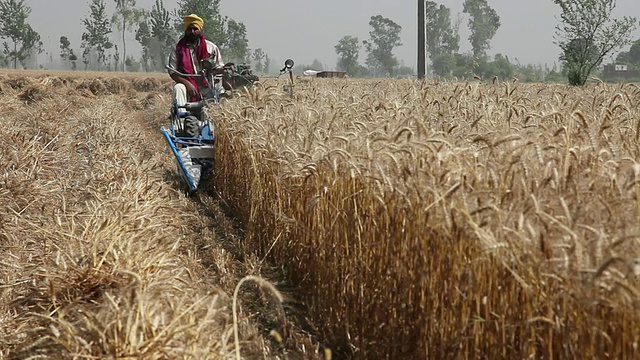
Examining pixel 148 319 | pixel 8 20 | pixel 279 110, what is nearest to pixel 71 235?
pixel 148 319

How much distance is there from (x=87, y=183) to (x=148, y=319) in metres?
3.68

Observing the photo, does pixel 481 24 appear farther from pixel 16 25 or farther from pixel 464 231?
pixel 464 231

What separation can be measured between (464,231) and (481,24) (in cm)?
12809

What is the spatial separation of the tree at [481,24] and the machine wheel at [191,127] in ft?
377

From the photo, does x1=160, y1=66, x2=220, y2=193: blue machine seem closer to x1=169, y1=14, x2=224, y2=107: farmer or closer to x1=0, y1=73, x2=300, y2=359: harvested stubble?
x1=169, y1=14, x2=224, y2=107: farmer

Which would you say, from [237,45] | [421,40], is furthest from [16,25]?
[421,40]

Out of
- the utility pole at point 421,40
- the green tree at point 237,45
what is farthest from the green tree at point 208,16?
the utility pole at point 421,40

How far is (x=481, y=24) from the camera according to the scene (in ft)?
412

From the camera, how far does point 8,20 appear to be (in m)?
73.1

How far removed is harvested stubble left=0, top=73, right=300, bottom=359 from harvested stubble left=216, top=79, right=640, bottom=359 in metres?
0.67

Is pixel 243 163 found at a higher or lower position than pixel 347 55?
lower

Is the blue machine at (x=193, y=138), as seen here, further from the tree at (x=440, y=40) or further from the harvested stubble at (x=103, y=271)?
the tree at (x=440, y=40)

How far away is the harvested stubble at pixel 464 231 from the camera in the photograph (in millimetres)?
2367

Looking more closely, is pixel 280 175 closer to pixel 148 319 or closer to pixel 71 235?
pixel 71 235
